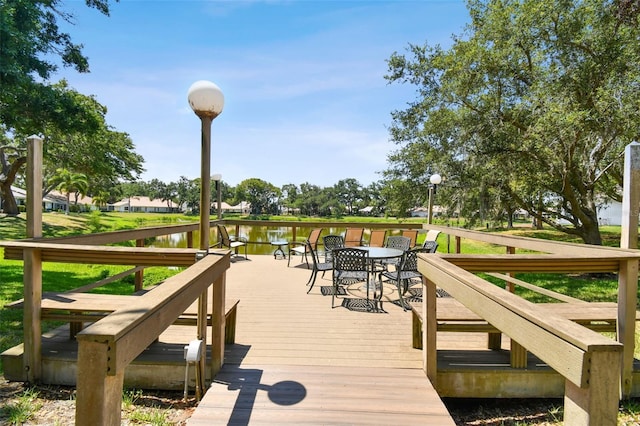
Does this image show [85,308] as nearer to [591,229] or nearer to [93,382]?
[93,382]

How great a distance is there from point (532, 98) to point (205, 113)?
24.0ft

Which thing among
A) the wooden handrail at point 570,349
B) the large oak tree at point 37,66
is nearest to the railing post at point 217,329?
the wooden handrail at point 570,349

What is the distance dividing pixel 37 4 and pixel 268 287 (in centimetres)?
693

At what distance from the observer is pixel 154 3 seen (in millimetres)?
6277

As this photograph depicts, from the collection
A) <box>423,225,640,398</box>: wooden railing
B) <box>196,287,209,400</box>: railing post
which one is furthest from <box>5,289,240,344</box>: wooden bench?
<box>423,225,640,398</box>: wooden railing

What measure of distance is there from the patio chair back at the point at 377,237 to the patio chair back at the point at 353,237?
0.31 meters

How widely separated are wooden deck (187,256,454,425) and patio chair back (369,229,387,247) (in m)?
3.20

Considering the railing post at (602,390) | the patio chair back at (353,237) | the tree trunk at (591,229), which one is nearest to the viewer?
the railing post at (602,390)

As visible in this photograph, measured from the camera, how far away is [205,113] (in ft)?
8.13

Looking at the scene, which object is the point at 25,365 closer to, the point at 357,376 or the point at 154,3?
the point at 357,376

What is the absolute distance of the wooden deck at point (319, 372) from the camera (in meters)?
1.88

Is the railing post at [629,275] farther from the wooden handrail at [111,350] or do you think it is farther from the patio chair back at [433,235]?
the patio chair back at [433,235]

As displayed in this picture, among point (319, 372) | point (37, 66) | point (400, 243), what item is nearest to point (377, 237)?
point (400, 243)

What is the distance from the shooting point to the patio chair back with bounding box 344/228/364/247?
7.50 m
